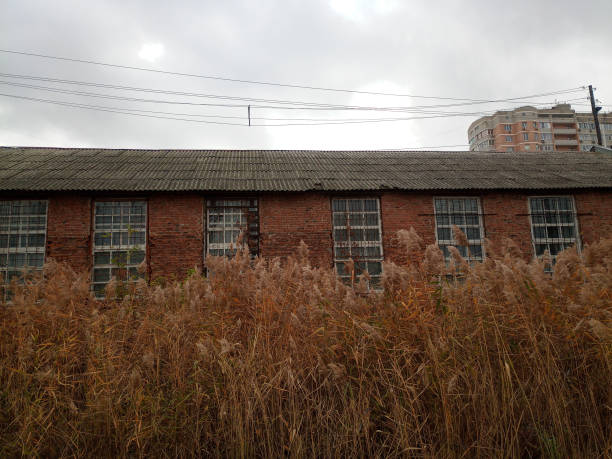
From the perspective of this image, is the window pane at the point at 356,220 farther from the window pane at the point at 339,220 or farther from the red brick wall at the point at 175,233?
the red brick wall at the point at 175,233

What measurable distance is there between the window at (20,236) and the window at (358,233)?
824 cm

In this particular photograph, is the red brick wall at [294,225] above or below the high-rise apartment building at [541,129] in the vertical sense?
below

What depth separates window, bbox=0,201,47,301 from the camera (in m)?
9.95

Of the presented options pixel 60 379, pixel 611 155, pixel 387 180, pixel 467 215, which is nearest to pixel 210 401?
pixel 60 379

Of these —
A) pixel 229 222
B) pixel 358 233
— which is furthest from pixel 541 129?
pixel 229 222

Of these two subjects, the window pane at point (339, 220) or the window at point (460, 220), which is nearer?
the window pane at point (339, 220)

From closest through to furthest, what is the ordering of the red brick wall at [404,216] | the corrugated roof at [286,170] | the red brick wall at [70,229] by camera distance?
the red brick wall at [70,229] < the corrugated roof at [286,170] < the red brick wall at [404,216]

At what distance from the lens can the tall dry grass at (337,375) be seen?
2164 mm

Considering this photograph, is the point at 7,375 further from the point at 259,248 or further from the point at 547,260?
the point at 259,248

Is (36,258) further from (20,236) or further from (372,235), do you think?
(372,235)

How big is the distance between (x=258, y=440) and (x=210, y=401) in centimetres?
40

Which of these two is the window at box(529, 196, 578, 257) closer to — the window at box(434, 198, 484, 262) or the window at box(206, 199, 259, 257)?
the window at box(434, 198, 484, 262)

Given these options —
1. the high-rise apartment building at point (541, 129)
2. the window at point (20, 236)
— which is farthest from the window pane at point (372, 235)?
the high-rise apartment building at point (541, 129)

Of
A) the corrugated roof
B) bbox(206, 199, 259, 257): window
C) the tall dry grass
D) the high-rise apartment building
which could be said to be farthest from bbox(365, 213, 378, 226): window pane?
the high-rise apartment building
